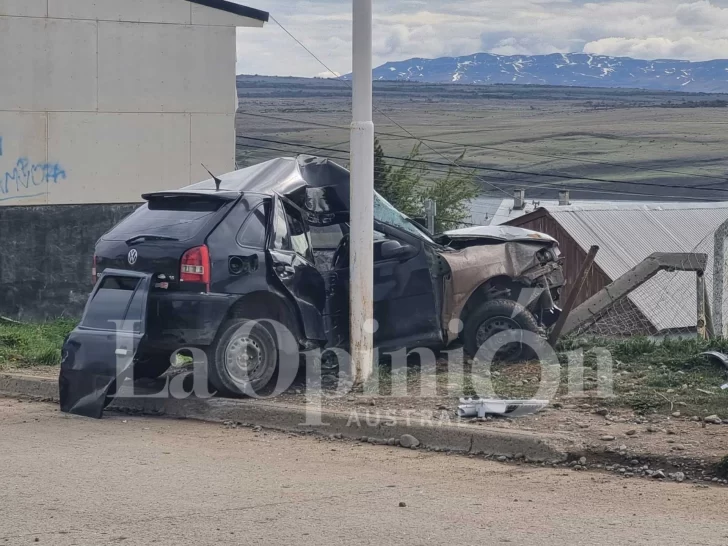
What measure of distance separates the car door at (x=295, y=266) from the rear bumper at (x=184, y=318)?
59 centimetres

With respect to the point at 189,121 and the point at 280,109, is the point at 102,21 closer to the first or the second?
the point at 189,121

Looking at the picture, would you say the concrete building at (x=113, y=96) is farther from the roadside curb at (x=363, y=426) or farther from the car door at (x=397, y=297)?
the car door at (x=397, y=297)

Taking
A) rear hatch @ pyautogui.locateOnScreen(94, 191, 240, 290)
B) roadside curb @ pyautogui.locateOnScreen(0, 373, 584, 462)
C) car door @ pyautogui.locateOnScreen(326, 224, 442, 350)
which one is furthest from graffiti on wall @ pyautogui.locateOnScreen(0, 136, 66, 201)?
car door @ pyautogui.locateOnScreen(326, 224, 442, 350)

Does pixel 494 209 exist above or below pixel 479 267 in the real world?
above

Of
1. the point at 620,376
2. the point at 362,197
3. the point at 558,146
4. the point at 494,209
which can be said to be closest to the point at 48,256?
the point at 362,197

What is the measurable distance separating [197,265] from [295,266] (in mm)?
983

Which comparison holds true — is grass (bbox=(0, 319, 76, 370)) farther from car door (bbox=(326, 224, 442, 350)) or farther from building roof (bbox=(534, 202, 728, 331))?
building roof (bbox=(534, 202, 728, 331))

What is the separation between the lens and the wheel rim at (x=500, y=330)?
30.9ft

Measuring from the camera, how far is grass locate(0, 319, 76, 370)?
10.3 m

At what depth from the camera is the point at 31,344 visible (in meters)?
11.1

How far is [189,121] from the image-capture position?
15141 millimetres

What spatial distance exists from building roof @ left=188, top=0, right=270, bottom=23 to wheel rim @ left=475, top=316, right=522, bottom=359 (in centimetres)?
768

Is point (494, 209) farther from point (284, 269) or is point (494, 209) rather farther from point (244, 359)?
point (244, 359)

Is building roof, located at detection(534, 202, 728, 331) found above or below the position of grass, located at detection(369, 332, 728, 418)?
above
